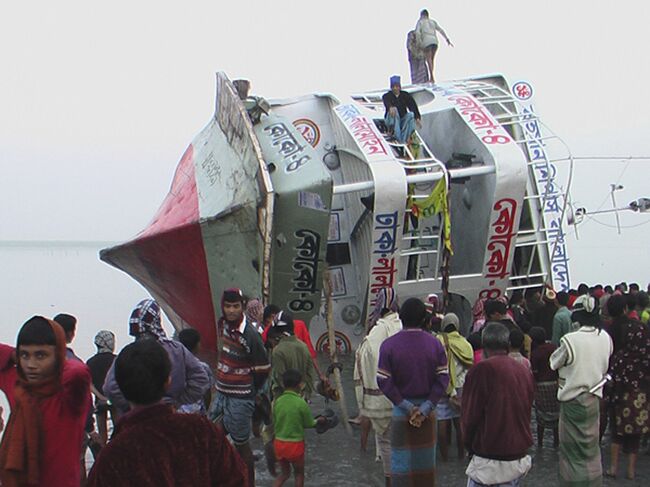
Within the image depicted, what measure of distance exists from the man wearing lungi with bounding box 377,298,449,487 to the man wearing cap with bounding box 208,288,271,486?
1.09 m

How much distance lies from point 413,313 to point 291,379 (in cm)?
140

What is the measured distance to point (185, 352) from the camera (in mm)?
5277

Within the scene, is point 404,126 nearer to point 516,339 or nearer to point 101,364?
point 516,339

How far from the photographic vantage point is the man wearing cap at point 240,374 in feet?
20.1

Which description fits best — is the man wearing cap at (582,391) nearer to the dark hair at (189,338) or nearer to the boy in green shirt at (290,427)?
the boy in green shirt at (290,427)

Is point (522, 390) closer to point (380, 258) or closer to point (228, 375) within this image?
point (228, 375)

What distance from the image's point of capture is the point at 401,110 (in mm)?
13172

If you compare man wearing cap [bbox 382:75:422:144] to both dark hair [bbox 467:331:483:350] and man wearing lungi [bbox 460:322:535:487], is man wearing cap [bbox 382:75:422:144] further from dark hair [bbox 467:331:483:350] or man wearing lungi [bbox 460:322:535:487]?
man wearing lungi [bbox 460:322:535:487]

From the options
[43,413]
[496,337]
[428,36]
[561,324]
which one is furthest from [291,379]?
[428,36]

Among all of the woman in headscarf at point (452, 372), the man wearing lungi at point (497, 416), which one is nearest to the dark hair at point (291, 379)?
the woman in headscarf at point (452, 372)

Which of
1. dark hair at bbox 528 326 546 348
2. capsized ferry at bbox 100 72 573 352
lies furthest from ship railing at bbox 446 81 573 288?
dark hair at bbox 528 326 546 348

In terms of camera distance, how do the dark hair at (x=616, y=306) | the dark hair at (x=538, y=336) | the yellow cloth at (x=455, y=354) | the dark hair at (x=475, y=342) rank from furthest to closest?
1. the dark hair at (x=475, y=342)
2. the dark hair at (x=538, y=336)
3. the yellow cloth at (x=455, y=354)
4. the dark hair at (x=616, y=306)

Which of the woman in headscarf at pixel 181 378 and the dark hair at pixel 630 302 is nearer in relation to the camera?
the woman in headscarf at pixel 181 378

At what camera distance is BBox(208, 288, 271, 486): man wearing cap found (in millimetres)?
6141
